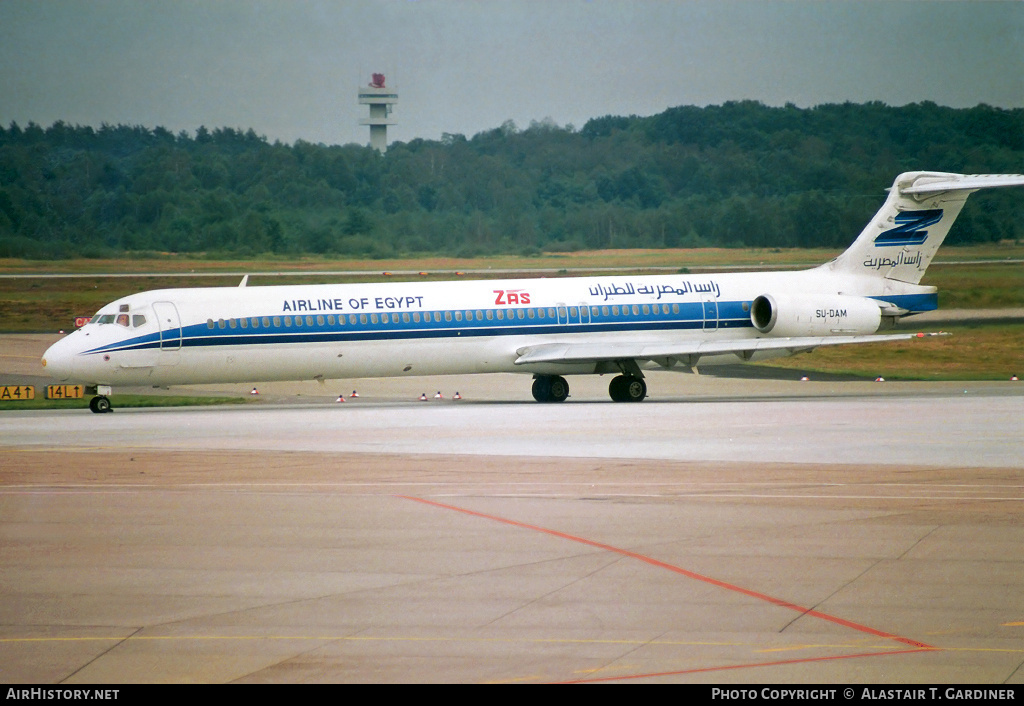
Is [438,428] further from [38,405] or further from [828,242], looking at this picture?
[828,242]

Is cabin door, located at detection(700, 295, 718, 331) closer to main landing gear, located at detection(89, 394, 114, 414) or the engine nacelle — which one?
the engine nacelle

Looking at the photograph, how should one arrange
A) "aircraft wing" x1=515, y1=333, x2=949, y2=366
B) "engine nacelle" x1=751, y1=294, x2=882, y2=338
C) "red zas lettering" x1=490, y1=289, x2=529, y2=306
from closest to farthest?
1. "aircraft wing" x1=515, y1=333, x2=949, y2=366
2. "red zas lettering" x1=490, y1=289, x2=529, y2=306
3. "engine nacelle" x1=751, y1=294, x2=882, y2=338

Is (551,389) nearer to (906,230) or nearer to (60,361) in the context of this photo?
(906,230)

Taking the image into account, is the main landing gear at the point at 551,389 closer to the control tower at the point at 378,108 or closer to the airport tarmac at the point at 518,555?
the airport tarmac at the point at 518,555

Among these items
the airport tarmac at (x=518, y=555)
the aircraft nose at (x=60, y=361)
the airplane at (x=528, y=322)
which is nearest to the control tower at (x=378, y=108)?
the airplane at (x=528, y=322)

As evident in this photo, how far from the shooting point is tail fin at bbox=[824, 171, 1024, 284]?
3278 centimetres

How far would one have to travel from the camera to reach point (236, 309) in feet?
93.4

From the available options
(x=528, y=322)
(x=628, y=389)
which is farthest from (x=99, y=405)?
(x=628, y=389)

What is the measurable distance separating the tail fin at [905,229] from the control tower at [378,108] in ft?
104

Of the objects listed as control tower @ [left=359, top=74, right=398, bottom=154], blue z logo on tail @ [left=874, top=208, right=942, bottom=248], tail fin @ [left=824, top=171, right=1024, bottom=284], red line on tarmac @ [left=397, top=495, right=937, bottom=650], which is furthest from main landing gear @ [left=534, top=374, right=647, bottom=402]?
control tower @ [left=359, top=74, right=398, bottom=154]

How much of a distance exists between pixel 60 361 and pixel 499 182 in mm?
36223

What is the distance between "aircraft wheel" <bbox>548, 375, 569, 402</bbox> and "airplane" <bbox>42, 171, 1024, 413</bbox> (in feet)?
0.10

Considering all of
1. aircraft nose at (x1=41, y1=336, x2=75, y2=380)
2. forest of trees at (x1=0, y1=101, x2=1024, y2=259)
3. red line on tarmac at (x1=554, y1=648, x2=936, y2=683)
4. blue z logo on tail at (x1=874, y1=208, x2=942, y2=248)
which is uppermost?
forest of trees at (x1=0, y1=101, x2=1024, y2=259)
